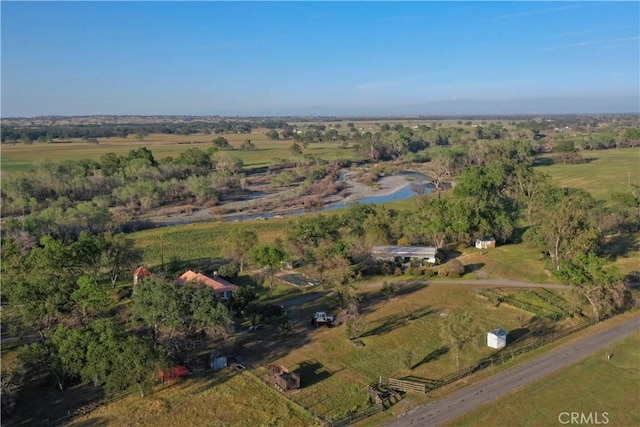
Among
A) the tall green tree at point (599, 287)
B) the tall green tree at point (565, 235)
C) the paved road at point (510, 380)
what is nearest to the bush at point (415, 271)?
the tall green tree at point (565, 235)

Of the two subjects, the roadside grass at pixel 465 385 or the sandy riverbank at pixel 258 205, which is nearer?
the roadside grass at pixel 465 385

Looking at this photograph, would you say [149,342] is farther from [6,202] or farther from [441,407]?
[6,202]

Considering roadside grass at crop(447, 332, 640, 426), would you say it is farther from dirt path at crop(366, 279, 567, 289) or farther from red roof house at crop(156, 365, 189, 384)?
red roof house at crop(156, 365, 189, 384)

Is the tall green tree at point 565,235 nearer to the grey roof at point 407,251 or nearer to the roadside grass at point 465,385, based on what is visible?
the grey roof at point 407,251

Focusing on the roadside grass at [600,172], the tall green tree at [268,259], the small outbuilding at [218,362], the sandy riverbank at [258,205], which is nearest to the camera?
Answer: the small outbuilding at [218,362]

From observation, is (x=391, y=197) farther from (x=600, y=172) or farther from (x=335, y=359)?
(x=335, y=359)

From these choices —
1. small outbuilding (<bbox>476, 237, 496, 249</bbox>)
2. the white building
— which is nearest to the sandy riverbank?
the white building

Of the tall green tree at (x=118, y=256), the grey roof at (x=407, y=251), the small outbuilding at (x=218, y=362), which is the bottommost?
Answer: the small outbuilding at (x=218, y=362)

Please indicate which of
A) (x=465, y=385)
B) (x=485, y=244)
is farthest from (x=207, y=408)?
(x=485, y=244)
